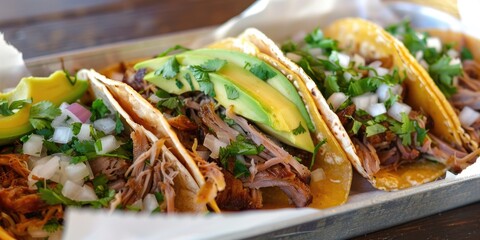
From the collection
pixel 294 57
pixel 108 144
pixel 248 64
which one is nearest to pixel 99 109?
pixel 108 144

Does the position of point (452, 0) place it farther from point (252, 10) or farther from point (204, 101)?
point (204, 101)

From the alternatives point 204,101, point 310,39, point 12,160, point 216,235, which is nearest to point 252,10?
point 310,39

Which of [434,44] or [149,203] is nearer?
[149,203]

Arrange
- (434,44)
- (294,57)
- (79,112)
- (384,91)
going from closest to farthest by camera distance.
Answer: (79,112) → (384,91) → (294,57) → (434,44)

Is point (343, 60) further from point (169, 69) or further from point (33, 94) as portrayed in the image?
point (33, 94)

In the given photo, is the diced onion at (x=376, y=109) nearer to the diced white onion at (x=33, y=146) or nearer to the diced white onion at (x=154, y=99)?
the diced white onion at (x=154, y=99)

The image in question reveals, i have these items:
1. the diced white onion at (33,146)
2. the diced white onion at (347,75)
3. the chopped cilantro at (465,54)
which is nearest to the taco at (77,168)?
the diced white onion at (33,146)

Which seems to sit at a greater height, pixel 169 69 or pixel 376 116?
pixel 169 69

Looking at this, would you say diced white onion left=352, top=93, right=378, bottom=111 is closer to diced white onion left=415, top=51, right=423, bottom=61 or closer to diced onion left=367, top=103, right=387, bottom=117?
diced onion left=367, top=103, right=387, bottom=117
